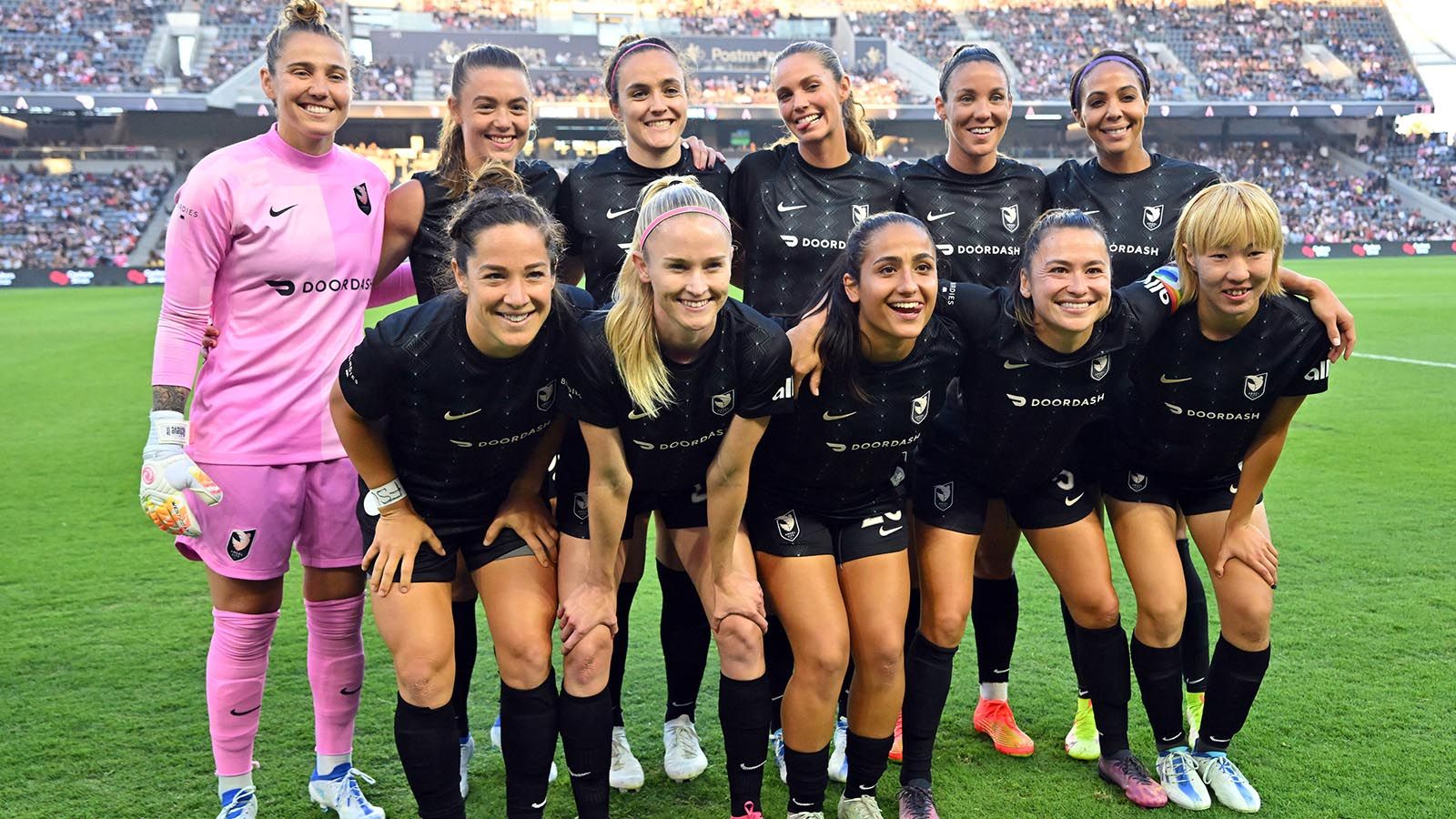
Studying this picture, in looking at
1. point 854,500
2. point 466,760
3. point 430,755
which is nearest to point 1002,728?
point 854,500

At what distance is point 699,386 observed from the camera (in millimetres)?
3221

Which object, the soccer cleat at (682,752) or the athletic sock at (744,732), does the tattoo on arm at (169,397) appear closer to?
the athletic sock at (744,732)

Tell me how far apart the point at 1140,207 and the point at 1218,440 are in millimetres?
957


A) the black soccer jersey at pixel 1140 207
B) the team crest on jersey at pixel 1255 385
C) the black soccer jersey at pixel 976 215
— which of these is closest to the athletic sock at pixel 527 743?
the black soccer jersey at pixel 976 215

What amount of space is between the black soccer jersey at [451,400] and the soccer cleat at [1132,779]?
2.27 metres

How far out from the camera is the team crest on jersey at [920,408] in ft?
11.3

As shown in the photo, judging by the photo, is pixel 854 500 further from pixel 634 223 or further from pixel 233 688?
pixel 233 688

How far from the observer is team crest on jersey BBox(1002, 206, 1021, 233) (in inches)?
161

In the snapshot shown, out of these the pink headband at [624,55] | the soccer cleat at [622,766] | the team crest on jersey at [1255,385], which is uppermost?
the pink headband at [624,55]

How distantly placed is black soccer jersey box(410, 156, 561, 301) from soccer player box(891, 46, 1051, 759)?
4.51ft

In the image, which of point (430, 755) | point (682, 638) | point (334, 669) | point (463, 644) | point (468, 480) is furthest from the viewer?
point (682, 638)

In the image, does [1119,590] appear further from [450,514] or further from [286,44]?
[286,44]

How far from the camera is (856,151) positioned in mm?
4199

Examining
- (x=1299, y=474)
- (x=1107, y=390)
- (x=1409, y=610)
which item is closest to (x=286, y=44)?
(x=1107, y=390)
